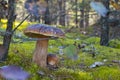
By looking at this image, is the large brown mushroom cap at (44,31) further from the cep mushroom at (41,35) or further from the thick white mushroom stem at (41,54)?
the thick white mushroom stem at (41,54)

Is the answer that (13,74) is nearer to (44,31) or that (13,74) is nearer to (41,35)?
(44,31)

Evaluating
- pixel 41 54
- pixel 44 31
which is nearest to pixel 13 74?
pixel 44 31

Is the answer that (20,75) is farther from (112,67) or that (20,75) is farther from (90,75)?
(112,67)

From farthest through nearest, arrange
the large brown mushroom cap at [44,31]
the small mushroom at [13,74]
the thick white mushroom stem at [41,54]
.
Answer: the thick white mushroom stem at [41,54] < the large brown mushroom cap at [44,31] < the small mushroom at [13,74]

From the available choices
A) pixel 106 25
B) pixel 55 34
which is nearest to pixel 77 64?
pixel 55 34

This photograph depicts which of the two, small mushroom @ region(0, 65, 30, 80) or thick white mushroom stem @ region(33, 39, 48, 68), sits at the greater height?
small mushroom @ region(0, 65, 30, 80)

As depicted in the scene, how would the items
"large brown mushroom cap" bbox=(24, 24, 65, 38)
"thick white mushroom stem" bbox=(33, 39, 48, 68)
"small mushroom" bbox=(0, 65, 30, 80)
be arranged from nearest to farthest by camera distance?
1. "small mushroom" bbox=(0, 65, 30, 80)
2. "large brown mushroom cap" bbox=(24, 24, 65, 38)
3. "thick white mushroom stem" bbox=(33, 39, 48, 68)

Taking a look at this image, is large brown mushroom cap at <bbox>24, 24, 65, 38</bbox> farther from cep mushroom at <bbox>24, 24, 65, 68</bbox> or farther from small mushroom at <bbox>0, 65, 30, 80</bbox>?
small mushroom at <bbox>0, 65, 30, 80</bbox>

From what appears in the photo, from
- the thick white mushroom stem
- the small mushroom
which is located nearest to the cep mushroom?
the thick white mushroom stem

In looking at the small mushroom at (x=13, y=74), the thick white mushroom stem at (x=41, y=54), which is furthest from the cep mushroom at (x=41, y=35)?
the small mushroom at (x=13, y=74)
